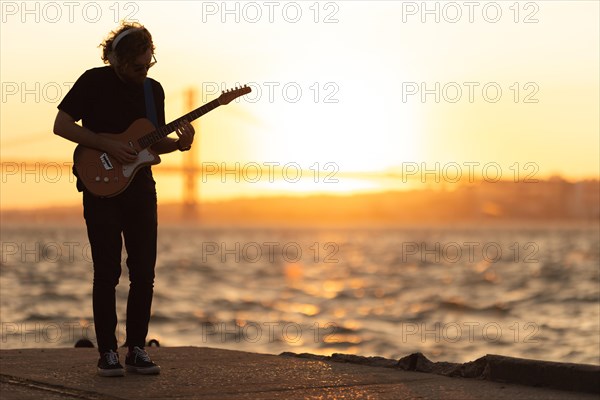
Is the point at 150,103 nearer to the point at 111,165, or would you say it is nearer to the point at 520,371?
the point at 111,165

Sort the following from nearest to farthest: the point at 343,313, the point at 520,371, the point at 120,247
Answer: the point at 520,371 → the point at 120,247 → the point at 343,313

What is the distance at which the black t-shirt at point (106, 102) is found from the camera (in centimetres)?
401

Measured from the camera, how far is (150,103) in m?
4.14

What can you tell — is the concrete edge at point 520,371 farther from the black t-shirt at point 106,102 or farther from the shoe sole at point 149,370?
the black t-shirt at point 106,102

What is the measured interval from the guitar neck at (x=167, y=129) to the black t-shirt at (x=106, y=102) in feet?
0.18

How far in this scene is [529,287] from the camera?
32031mm

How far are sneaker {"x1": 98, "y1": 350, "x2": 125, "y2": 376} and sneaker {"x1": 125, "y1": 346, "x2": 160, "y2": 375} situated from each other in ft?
0.34

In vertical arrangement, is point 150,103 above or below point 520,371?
above

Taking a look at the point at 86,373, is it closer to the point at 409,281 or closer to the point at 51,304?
the point at 51,304

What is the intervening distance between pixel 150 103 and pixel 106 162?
30cm

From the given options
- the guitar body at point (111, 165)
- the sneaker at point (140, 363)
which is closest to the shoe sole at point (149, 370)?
the sneaker at point (140, 363)

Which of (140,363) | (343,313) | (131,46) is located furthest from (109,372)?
(343,313)

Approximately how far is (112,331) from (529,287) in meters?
29.0

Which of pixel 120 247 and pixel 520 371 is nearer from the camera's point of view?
pixel 520 371
